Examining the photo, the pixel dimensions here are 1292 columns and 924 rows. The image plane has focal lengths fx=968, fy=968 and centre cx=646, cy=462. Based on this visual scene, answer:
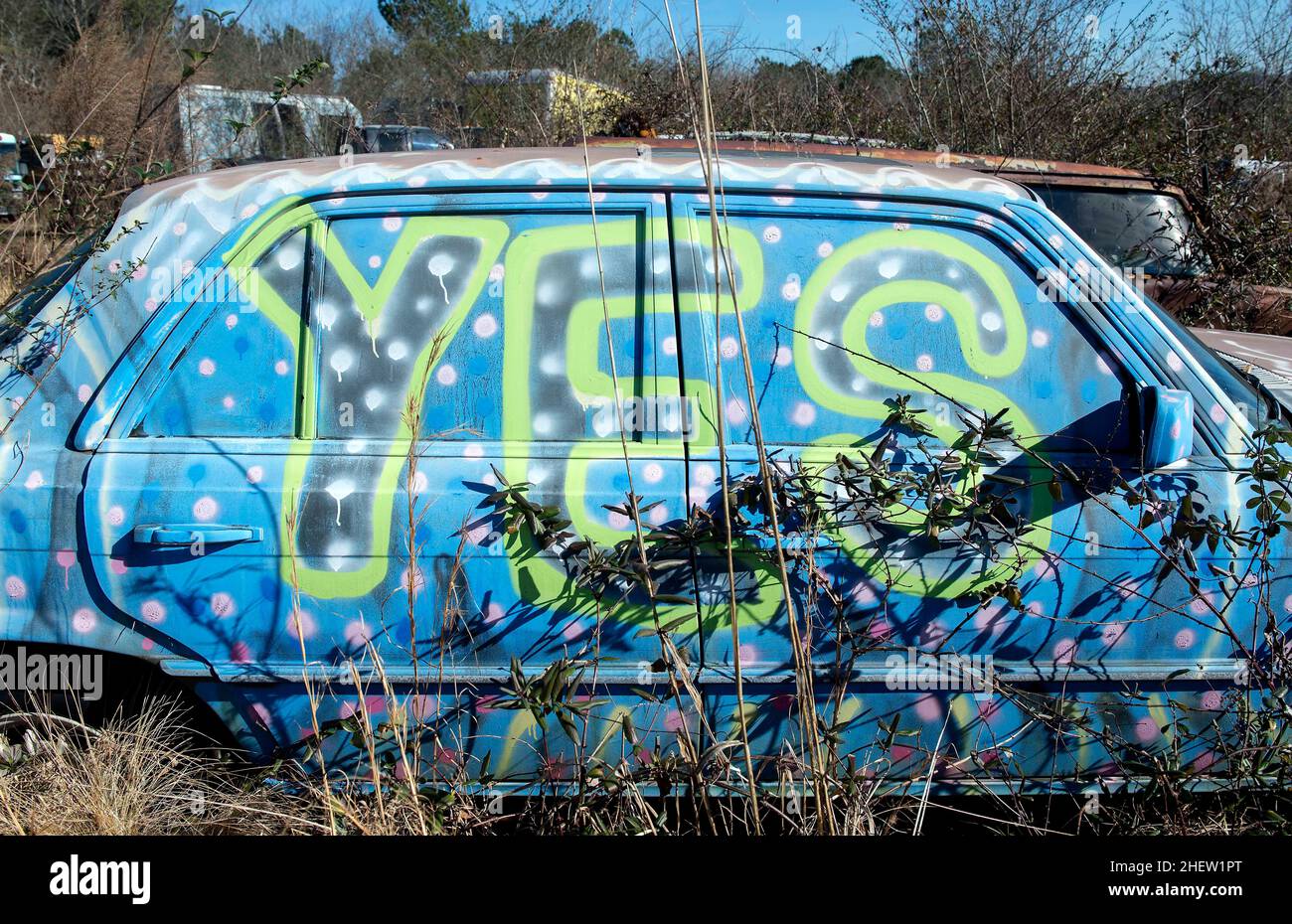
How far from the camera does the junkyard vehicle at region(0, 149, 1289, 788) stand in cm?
207

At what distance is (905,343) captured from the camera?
2.23m

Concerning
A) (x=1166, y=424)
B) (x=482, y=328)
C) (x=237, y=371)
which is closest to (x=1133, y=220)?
(x=1166, y=424)

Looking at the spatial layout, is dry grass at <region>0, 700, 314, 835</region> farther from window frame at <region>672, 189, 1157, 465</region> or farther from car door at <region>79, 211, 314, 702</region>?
window frame at <region>672, 189, 1157, 465</region>

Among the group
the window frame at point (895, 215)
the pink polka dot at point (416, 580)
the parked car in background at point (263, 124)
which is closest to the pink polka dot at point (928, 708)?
the window frame at point (895, 215)

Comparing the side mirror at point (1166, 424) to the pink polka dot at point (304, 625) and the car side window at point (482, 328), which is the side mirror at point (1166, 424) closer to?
the car side window at point (482, 328)

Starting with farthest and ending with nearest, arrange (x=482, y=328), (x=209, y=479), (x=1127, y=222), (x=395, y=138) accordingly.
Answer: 1. (x=395, y=138)
2. (x=1127, y=222)
3. (x=482, y=328)
4. (x=209, y=479)

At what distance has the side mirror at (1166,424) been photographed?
1979mm

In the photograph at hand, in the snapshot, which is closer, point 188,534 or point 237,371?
point 188,534

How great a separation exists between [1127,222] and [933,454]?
14.0 ft

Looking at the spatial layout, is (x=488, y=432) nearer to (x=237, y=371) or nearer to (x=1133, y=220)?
(x=237, y=371)

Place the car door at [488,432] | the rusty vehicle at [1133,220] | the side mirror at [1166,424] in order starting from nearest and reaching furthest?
the side mirror at [1166,424]
the car door at [488,432]
the rusty vehicle at [1133,220]

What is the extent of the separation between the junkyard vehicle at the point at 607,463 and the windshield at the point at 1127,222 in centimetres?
360

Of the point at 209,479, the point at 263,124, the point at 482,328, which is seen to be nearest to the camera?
the point at 209,479

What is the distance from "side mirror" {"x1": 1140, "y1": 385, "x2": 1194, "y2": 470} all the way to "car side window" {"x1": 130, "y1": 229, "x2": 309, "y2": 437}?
1851 millimetres
